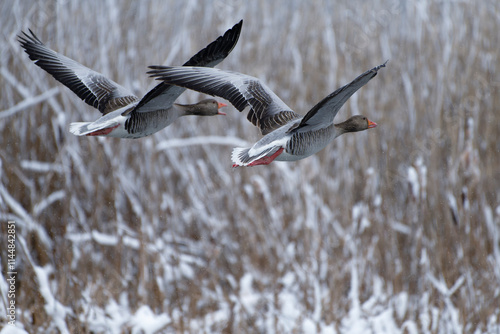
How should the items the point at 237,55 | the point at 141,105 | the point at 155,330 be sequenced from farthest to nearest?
the point at 237,55 → the point at 155,330 → the point at 141,105

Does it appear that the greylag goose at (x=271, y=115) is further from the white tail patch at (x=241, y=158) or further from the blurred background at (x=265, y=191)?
the blurred background at (x=265, y=191)

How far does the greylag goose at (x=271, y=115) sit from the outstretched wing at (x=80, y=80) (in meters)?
0.59

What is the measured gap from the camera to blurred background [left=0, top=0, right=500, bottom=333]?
538 centimetres

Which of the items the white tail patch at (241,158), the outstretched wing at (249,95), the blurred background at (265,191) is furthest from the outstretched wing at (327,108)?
the blurred background at (265,191)

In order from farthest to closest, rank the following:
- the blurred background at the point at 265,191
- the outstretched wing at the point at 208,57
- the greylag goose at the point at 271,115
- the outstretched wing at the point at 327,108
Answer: the blurred background at the point at 265,191
the outstretched wing at the point at 208,57
the greylag goose at the point at 271,115
the outstretched wing at the point at 327,108

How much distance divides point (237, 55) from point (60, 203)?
2.44 meters

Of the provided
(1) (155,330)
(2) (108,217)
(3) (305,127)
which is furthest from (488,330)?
(2) (108,217)

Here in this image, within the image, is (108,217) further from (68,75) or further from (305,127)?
(305,127)

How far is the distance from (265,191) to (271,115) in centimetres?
207

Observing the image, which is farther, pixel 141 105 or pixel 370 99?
pixel 370 99

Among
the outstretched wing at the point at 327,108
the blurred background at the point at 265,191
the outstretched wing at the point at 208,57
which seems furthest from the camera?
the blurred background at the point at 265,191

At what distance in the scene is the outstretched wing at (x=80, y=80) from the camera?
10.6ft

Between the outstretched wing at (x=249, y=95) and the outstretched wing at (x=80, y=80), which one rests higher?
the outstretched wing at (x=80, y=80)

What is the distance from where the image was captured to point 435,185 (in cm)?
575
